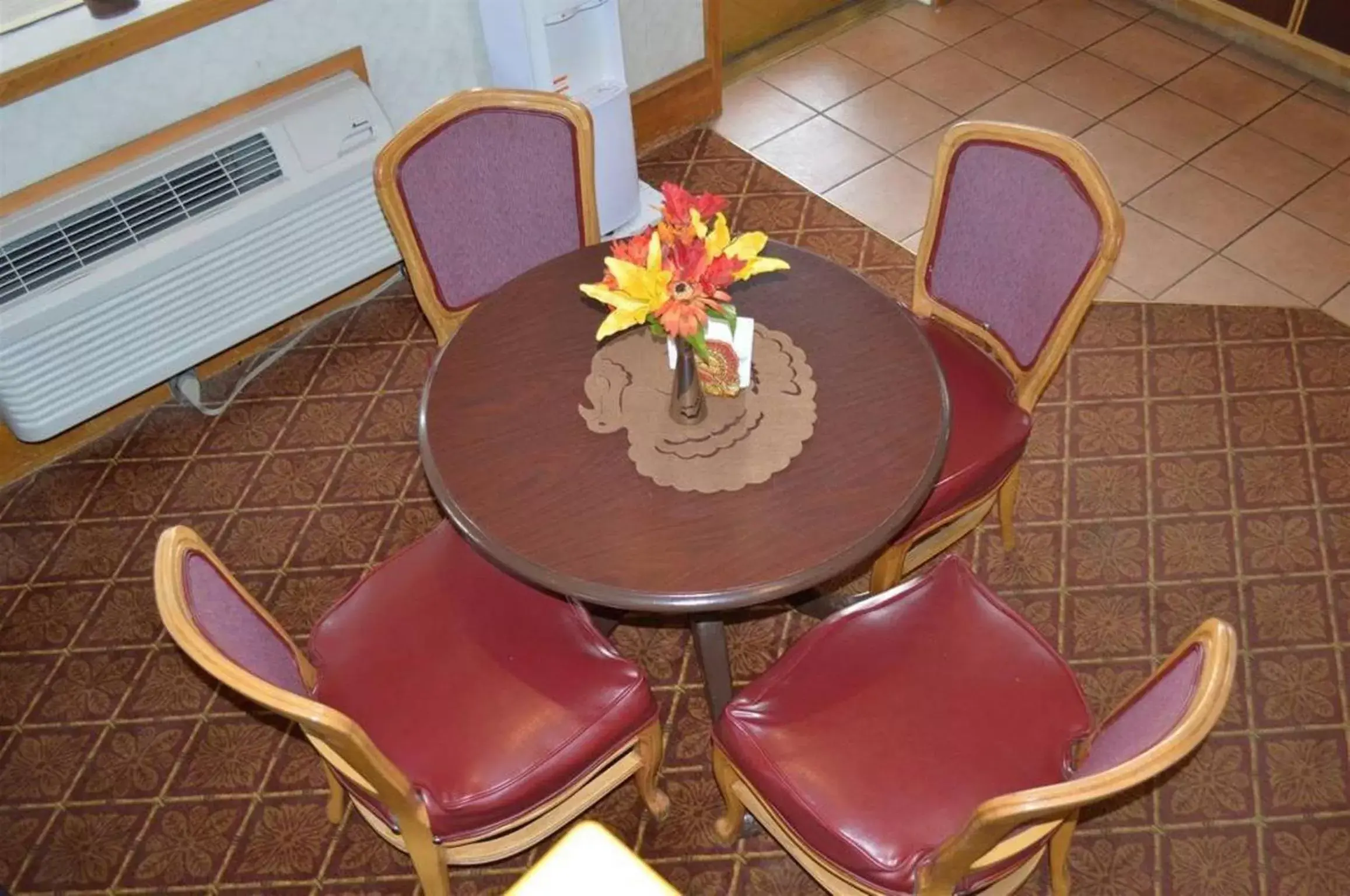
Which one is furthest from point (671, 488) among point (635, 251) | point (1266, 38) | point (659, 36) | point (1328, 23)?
point (1266, 38)

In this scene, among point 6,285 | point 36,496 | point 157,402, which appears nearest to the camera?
point 6,285

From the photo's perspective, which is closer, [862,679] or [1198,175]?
[862,679]

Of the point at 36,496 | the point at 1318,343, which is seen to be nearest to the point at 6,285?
the point at 36,496

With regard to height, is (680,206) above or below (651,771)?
above

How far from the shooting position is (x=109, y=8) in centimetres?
290

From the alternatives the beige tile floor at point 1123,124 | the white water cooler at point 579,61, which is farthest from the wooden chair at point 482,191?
the beige tile floor at point 1123,124

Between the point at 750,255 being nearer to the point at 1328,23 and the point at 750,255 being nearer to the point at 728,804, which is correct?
the point at 728,804

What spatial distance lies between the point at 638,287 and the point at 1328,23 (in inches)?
136

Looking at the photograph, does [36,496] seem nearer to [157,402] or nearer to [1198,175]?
[157,402]

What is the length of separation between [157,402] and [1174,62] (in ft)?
12.0

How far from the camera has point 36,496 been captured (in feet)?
10.5

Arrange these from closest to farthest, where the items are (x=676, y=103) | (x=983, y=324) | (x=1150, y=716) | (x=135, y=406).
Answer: (x=1150, y=716)
(x=983, y=324)
(x=135, y=406)
(x=676, y=103)

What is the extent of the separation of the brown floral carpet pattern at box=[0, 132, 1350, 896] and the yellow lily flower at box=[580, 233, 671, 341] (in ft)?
2.86

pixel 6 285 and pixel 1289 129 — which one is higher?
pixel 6 285
